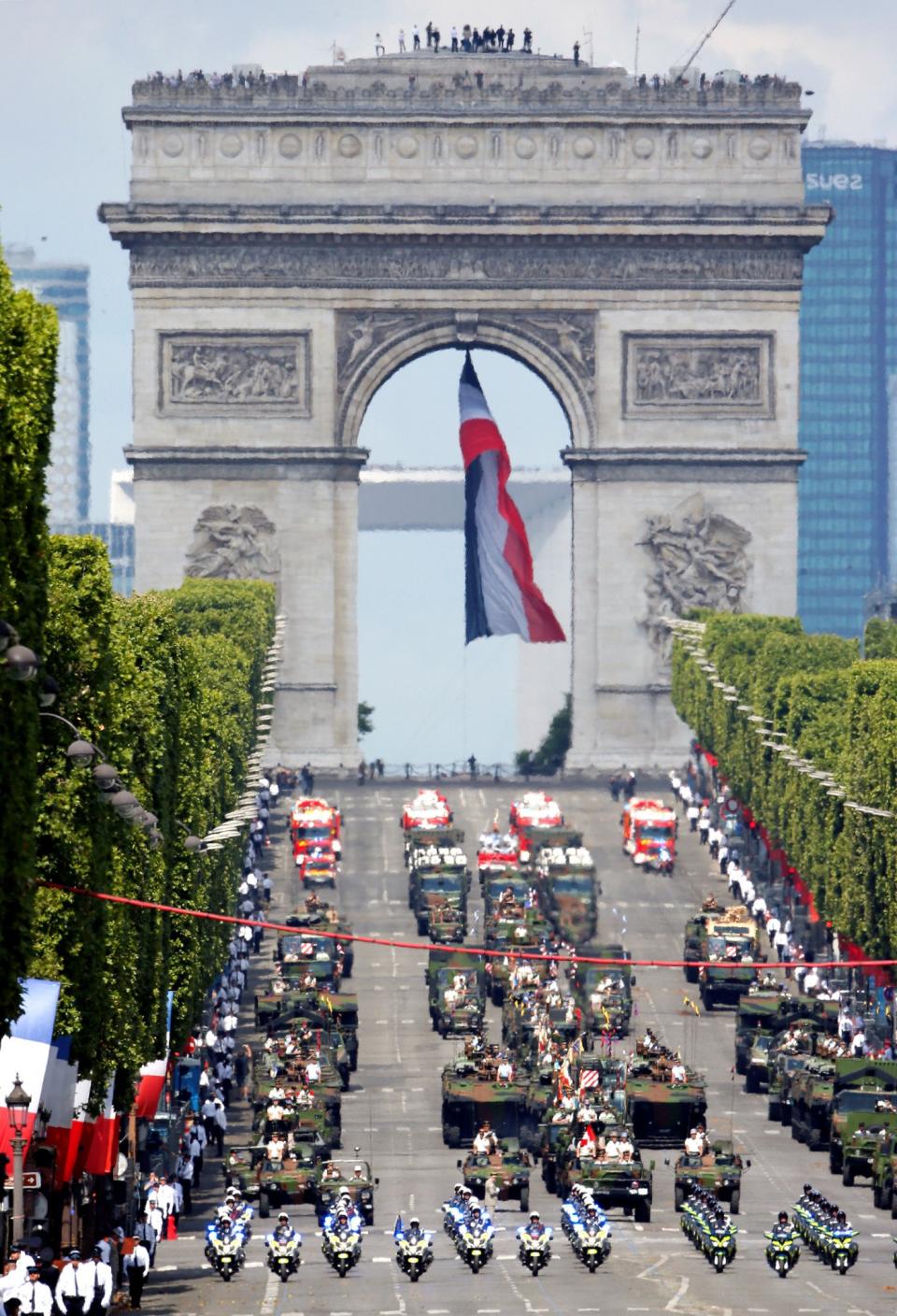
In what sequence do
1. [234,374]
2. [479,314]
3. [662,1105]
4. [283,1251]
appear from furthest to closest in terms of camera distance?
[234,374] < [479,314] < [662,1105] < [283,1251]

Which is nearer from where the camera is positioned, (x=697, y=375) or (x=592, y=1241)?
(x=592, y=1241)

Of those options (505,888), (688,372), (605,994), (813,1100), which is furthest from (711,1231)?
(688,372)

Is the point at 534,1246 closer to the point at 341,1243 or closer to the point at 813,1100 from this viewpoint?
the point at 341,1243

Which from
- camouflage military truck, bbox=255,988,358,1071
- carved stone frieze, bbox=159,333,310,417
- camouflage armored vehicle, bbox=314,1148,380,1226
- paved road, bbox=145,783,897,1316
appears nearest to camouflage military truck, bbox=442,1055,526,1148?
paved road, bbox=145,783,897,1316

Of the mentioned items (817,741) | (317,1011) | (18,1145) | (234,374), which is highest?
(234,374)

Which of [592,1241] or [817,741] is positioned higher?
[817,741]

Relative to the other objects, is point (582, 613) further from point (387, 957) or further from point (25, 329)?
point (25, 329)

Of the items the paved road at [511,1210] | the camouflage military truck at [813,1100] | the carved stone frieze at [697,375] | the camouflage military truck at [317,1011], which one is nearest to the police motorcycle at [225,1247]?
the paved road at [511,1210]
